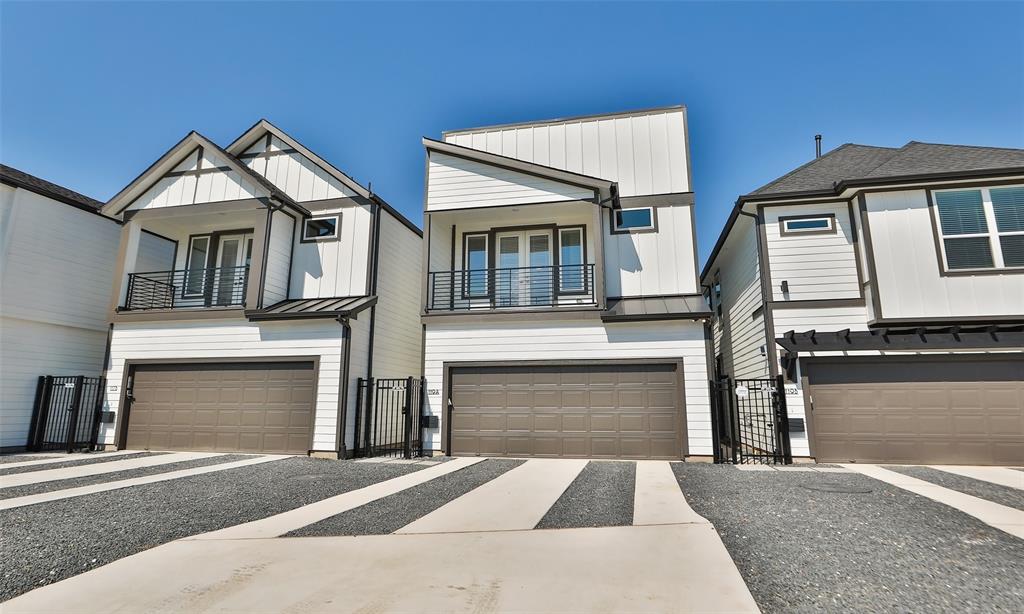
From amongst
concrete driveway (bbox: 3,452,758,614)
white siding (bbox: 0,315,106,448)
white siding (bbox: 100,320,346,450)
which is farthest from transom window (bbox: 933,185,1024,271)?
white siding (bbox: 0,315,106,448)

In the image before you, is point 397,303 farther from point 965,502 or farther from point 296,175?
point 965,502

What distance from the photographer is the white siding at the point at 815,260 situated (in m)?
10.6

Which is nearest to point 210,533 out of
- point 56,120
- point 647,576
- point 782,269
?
point 647,576

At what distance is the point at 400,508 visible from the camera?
5785 millimetres

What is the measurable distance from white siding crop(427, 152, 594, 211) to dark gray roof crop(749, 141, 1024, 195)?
4.75 m

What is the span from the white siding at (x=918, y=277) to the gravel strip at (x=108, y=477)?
14230mm

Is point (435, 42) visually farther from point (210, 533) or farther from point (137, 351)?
point (137, 351)

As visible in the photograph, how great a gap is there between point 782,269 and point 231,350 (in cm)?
1334

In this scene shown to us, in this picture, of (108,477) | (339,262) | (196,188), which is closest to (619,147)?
(339,262)

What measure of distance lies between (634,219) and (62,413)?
15.7 metres

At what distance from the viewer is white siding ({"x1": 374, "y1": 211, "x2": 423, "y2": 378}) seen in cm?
1267

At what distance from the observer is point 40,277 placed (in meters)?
12.5

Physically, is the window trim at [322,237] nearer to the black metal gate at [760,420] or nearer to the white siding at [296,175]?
the white siding at [296,175]

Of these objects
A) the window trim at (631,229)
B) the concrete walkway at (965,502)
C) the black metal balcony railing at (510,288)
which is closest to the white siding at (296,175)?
the black metal balcony railing at (510,288)
